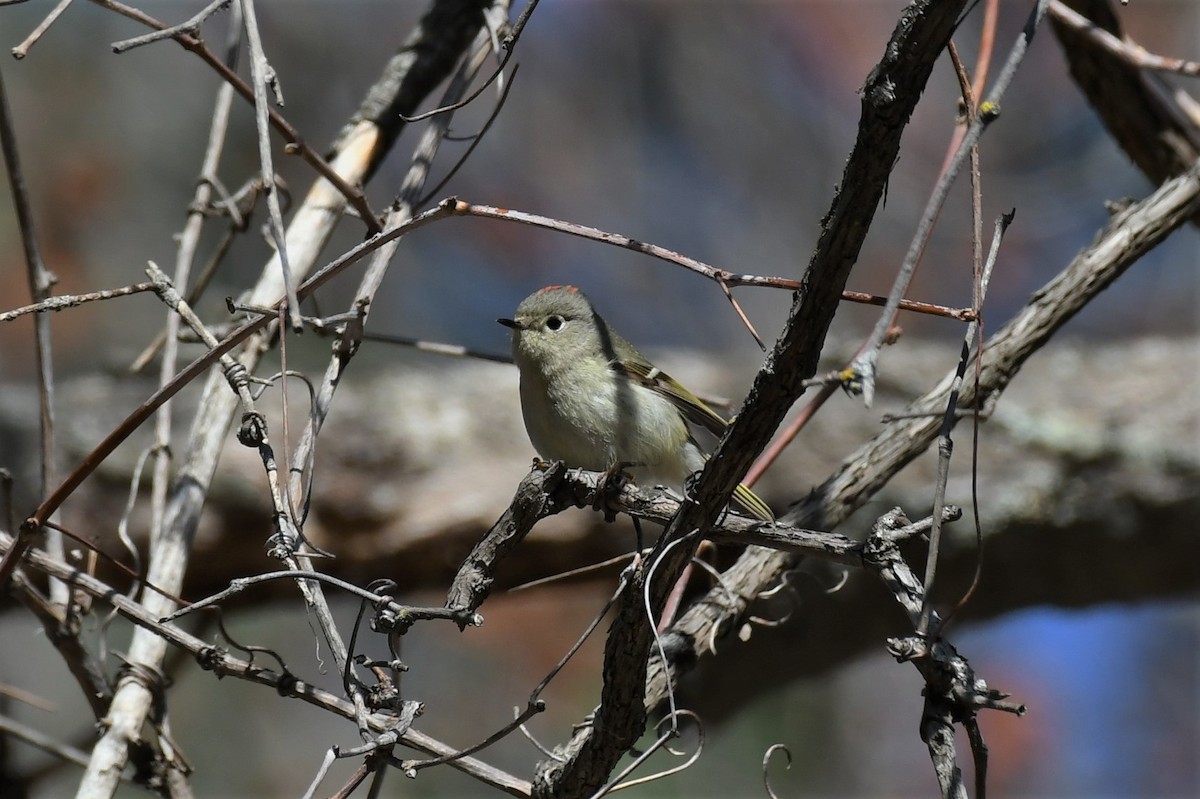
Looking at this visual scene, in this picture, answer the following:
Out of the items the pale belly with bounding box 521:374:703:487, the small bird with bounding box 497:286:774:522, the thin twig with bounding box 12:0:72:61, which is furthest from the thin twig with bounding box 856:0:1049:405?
the pale belly with bounding box 521:374:703:487

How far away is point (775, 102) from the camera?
8.68 metres

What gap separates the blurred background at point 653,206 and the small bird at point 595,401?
444cm

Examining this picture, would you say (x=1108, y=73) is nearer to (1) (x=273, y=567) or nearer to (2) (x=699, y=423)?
(2) (x=699, y=423)

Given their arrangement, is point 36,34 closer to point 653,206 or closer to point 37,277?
point 37,277

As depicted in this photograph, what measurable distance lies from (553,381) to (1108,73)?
6.04 ft

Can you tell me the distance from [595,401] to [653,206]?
5.95 m

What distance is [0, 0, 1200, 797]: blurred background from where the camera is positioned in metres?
7.61

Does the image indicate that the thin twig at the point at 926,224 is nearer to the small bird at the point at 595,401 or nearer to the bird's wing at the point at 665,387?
the small bird at the point at 595,401

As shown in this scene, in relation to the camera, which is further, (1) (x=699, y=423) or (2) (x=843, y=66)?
(2) (x=843, y=66)

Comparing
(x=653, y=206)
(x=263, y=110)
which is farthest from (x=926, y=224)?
(x=653, y=206)

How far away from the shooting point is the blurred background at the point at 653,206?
761cm

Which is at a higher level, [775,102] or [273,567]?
[775,102]

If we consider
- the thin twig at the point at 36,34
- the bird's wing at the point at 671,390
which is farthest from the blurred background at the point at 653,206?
the thin twig at the point at 36,34

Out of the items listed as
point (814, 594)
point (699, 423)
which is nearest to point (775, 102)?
point (814, 594)
